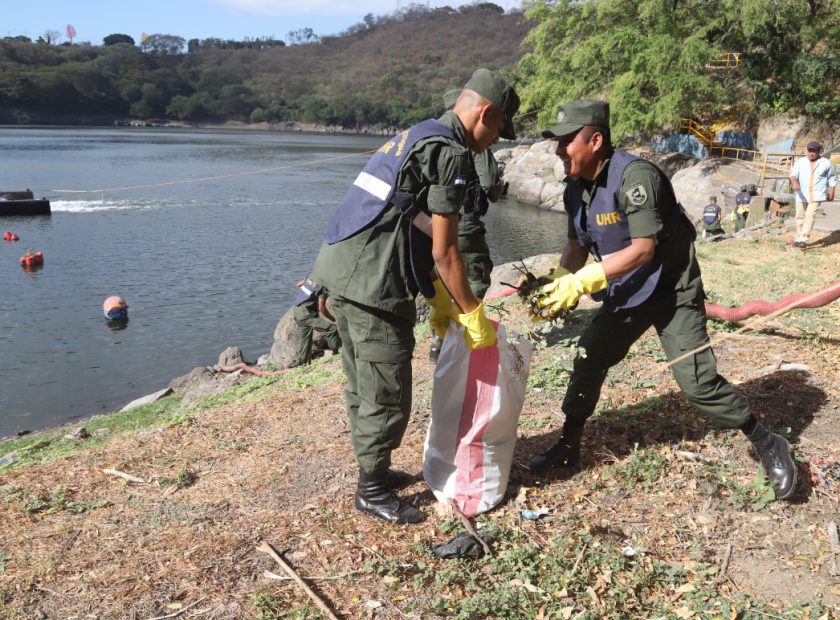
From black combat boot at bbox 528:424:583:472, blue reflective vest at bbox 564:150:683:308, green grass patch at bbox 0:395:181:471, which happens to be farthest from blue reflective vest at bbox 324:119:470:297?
green grass patch at bbox 0:395:181:471

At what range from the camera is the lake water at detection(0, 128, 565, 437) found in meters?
13.4

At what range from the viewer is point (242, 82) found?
6698 inches

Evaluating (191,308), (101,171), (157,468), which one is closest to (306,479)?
(157,468)

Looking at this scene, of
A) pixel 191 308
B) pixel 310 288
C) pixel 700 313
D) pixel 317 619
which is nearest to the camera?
pixel 317 619

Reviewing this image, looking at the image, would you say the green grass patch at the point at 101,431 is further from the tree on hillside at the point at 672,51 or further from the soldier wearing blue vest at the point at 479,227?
the tree on hillside at the point at 672,51

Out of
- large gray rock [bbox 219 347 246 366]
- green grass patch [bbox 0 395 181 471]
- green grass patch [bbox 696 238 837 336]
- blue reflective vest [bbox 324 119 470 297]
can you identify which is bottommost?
large gray rock [bbox 219 347 246 366]

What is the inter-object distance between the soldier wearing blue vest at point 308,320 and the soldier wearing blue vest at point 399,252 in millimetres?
2467

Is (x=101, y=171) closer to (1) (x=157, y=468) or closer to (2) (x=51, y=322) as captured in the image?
(2) (x=51, y=322)

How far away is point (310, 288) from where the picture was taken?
696 centimetres

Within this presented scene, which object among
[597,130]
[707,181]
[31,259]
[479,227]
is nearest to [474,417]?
[597,130]

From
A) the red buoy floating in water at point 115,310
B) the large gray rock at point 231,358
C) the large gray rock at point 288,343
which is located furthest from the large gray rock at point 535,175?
the large gray rock at point 288,343

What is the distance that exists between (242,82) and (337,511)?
181136 millimetres

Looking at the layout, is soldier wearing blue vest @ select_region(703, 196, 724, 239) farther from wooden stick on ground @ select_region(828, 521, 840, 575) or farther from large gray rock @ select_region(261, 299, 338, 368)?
wooden stick on ground @ select_region(828, 521, 840, 575)

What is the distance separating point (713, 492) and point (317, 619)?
2.15m
